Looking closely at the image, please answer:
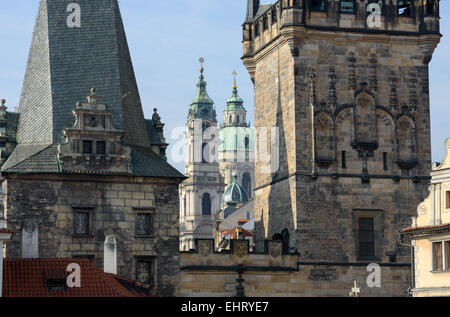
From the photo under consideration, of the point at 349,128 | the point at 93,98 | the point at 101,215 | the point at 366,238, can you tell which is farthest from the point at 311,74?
the point at 101,215

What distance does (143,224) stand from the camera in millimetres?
50344

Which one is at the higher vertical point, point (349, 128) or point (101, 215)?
point (349, 128)

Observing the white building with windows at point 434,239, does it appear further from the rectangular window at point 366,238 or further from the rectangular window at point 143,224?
the rectangular window at point 143,224

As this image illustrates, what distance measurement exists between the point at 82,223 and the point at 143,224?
2662 millimetres

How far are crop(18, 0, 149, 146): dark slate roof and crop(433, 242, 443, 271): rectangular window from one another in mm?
13991

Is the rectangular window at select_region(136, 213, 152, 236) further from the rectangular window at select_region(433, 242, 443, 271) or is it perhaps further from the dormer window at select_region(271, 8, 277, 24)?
the dormer window at select_region(271, 8, 277, 24)

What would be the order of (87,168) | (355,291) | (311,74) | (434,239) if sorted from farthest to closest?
(311,74) < (355,291) < (87,168) < (434,239)

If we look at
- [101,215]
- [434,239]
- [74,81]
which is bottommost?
[434,239]

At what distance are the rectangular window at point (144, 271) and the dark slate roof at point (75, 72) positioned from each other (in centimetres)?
559

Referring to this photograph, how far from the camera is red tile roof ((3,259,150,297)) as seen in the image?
4244 centimetres

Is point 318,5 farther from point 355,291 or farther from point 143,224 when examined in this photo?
point 143,224

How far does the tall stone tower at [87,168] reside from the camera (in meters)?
48.9

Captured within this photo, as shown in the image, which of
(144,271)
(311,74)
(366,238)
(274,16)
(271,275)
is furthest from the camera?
(274,16)
